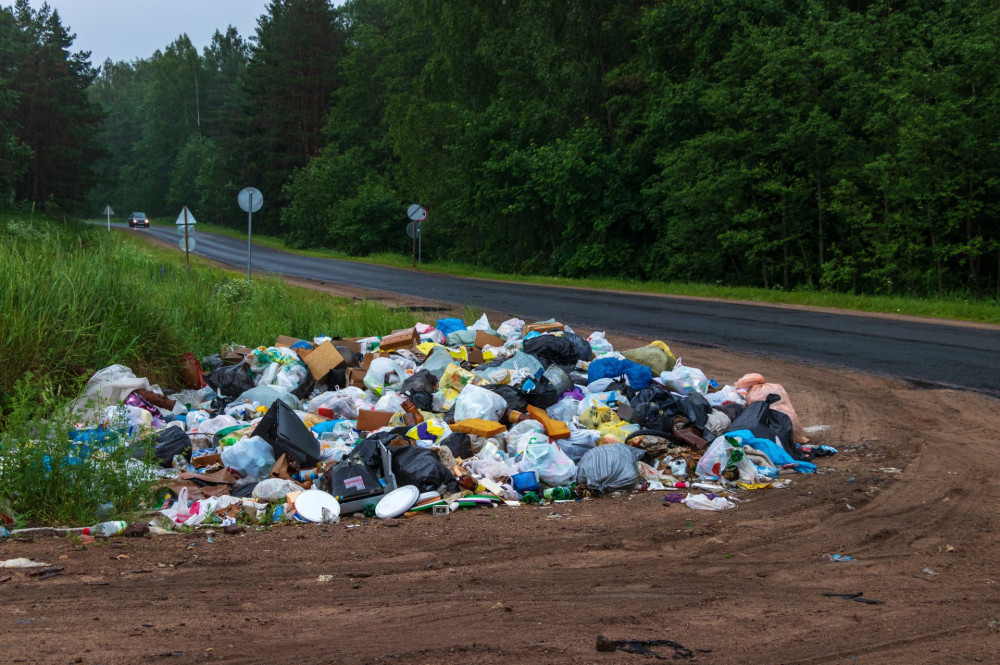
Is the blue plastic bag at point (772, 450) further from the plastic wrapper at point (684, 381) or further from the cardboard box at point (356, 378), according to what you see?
the cardboard box at point (356, 378)

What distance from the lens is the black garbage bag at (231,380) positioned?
8.77 m

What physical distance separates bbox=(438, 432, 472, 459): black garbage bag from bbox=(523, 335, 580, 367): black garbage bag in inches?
100

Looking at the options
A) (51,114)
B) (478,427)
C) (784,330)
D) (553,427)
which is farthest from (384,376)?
(51,114)

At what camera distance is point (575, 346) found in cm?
972

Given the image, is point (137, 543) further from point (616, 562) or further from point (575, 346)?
point (575, 346)

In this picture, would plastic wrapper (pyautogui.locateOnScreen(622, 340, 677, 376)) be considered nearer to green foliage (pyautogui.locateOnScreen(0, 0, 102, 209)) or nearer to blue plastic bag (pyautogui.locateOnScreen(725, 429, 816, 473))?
blue plastic bag (pyautogui.locateOnScreen(725, 429, 816, 473))

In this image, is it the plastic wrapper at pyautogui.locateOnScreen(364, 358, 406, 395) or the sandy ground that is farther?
the plastic wrapper at pyautogui.locateOnScreen(364, 358, 406, 395)

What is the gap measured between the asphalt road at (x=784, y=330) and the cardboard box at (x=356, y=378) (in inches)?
221

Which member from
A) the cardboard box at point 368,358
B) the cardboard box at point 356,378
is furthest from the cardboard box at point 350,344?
the cardboard box at point 356,378

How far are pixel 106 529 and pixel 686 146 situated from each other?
23058 mm

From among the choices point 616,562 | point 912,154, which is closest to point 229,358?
point 616,562

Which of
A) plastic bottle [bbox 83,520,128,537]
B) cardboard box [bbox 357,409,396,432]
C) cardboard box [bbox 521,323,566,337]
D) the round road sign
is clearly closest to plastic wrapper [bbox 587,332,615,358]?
cardboard box [bbox 521,323,566,337]

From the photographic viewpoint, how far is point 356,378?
9.02 meters

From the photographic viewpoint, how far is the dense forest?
1973 cm
